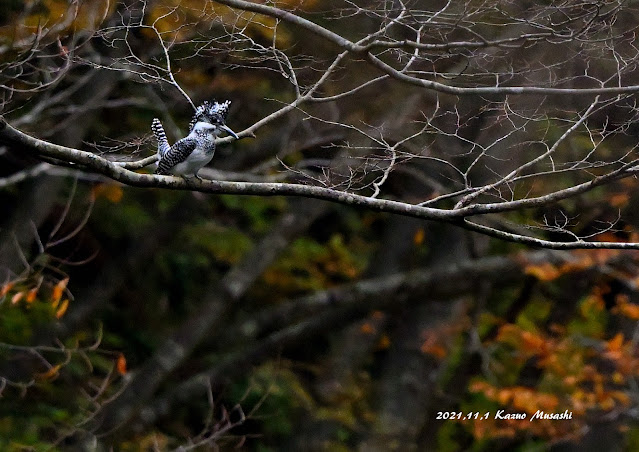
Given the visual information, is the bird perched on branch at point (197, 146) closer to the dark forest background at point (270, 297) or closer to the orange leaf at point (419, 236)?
the dark forest background at point (270, 297)

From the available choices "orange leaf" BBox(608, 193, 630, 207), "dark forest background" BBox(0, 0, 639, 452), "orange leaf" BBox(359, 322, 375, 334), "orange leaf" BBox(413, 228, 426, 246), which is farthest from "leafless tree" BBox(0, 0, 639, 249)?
"orange leaf" BBox(359, 322, 375, 334)

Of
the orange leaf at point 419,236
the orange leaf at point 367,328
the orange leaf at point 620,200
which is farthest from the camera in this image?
the orange leaf at point 367,328

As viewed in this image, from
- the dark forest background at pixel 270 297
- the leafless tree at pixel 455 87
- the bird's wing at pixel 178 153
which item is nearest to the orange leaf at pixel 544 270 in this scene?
the dark forest background at pixel 270 297

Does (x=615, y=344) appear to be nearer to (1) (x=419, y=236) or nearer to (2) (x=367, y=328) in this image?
(1) (x=419, y=236)

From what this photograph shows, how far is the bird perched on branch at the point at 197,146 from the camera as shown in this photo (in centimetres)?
399

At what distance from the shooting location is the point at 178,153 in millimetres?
3994

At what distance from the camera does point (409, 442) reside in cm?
845

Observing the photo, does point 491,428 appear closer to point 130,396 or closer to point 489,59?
point 130,396

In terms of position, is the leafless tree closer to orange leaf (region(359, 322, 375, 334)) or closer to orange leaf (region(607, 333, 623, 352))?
orange leaf (region(607, 333, 623, 352))

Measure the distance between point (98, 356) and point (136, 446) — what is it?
3.98 ft

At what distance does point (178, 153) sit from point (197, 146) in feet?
0.32

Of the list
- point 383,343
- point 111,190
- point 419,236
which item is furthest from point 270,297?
point 111,190

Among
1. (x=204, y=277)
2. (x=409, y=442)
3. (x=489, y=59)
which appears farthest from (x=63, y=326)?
(x=489, y=59)

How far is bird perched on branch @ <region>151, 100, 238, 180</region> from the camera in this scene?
3986 millimetres
